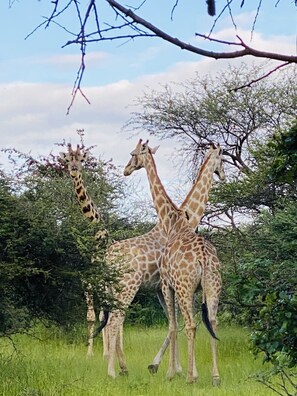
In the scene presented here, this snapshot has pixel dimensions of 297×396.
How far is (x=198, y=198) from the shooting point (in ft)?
38.2

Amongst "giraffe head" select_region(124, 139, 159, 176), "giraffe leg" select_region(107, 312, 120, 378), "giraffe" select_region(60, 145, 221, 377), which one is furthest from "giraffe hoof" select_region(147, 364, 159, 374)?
"giraffe head" select_region(124, 139, 159, 176)

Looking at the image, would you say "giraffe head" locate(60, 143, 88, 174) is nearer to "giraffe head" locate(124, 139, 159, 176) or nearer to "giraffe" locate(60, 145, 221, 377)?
"giraffe" locate(60, 145, 221, 377)

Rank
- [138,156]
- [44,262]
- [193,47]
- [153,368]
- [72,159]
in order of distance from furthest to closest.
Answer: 1. [72,159]
2. [138,156]
3. [153,368]
4. [44,262]
5. [193,47]

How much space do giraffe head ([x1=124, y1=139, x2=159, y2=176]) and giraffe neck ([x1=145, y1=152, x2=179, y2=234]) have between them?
0.06m

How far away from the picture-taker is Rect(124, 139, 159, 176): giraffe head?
11.8 meters

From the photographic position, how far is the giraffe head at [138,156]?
464 inches

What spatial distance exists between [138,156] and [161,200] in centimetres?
87

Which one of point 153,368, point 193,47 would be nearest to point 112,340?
point 153,368

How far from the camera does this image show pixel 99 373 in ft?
33.2

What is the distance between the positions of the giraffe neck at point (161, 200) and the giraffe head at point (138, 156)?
6cm

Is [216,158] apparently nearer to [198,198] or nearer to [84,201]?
[198,198]

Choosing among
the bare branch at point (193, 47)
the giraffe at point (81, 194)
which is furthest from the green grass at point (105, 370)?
the bare branch at point (193, 47)

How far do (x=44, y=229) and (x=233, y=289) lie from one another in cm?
448

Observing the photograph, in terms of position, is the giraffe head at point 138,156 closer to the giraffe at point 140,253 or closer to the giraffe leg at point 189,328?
the giraffe at point 140,253
